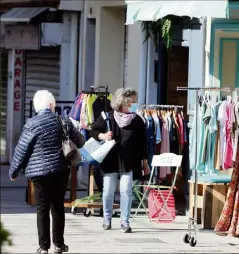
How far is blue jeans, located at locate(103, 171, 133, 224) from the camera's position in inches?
579

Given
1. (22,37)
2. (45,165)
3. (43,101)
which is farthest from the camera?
(22,37)

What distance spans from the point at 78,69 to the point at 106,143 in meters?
8.42

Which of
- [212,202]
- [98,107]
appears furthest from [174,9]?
[212,202]

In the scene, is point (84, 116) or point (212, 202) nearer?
point (212, 202)

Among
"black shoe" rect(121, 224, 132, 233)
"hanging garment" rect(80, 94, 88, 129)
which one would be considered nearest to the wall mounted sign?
"hanging garment" rect(80, 94, 88, 129)

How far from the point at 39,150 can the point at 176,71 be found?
266 inches

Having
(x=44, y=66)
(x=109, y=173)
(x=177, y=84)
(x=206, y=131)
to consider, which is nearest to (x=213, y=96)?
(x=206, y=131)

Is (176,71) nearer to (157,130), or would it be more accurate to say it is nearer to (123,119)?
(157,130)

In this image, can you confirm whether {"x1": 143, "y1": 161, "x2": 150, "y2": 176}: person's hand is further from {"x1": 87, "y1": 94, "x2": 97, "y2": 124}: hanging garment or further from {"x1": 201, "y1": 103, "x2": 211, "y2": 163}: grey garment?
{"x1": 87, "y1": 94, "x2": 97, "y2": 124}: hanging garment

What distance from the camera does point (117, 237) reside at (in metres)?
14.3

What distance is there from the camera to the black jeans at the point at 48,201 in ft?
39.9

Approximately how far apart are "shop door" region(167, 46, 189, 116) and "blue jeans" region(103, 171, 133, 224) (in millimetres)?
3983

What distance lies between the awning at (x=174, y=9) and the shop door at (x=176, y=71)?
98.3 inches

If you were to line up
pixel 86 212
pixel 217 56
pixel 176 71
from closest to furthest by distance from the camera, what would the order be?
pixel 217 56, pixel 86 212, pixel 176 71
